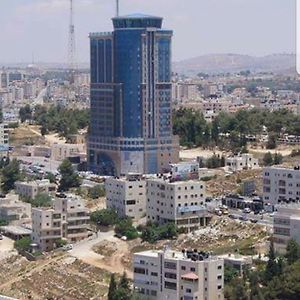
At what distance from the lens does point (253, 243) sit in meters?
6.73

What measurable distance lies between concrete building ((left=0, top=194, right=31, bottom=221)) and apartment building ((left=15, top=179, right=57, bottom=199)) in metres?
0.51

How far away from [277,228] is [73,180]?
3.12m

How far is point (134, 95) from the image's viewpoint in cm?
952

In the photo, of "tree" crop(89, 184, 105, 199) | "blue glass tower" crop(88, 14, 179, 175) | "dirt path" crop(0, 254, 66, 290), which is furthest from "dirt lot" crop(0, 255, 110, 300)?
"blue glass tower" crop(88, 14, 179, 175)

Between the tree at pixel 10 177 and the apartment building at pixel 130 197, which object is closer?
the apartment building at pixel 130 197

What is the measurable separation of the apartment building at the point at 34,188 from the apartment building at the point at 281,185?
7.04 ft

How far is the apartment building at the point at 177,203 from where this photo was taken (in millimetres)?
7355

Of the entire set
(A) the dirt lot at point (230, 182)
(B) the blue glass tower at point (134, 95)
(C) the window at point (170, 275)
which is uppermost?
(B) the blue glass tower at point (134, 95)

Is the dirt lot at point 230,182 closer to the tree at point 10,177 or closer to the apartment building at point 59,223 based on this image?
the apartment building at point 59,223

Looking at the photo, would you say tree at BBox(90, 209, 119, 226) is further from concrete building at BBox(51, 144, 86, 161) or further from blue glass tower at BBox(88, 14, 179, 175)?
concrete building at BBox(51, 144, 86, 161)

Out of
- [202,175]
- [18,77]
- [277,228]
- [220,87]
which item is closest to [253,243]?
[277,228]

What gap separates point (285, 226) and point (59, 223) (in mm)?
1758

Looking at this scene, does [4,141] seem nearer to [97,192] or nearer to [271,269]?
[97,192]

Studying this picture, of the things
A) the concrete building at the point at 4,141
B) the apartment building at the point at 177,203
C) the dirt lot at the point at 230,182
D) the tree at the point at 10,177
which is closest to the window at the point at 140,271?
the apartment building at the point at 177,203
